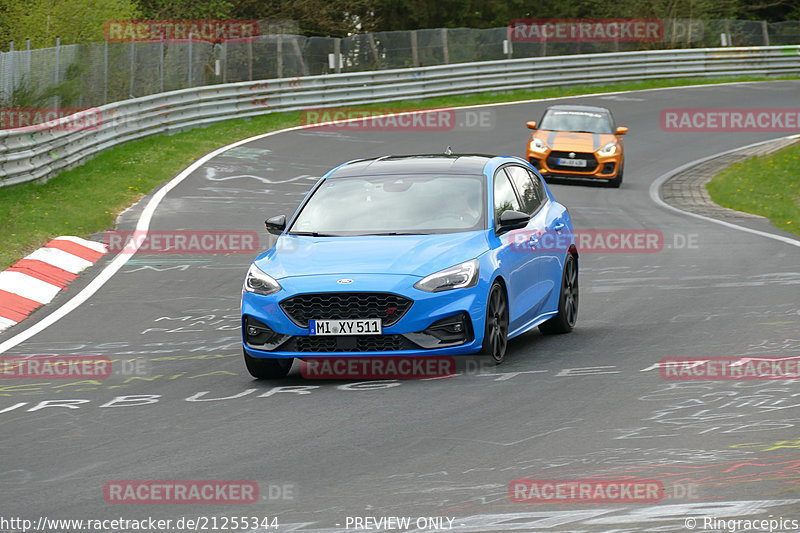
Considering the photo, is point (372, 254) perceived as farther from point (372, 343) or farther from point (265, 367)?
point (265, 367)

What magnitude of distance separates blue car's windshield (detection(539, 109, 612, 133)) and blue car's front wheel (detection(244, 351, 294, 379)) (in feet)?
61.4

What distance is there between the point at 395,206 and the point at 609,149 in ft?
56.5

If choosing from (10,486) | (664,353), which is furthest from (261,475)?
(664,353)

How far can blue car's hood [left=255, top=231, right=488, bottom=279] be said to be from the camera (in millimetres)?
9508

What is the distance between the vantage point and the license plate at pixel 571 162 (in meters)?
27.0

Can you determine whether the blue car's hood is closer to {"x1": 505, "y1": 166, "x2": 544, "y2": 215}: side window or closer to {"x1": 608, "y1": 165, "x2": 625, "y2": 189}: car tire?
{"x1": 505, "y1": 166, "x2": 544, "y2": 215}: side window

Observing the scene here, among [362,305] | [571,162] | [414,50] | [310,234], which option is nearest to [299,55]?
[414,50]

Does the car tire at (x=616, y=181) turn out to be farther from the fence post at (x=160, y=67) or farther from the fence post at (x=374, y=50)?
the fence post at (x=374, y=50)

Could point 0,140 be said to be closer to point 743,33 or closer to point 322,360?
point 322,360

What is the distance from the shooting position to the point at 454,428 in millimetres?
7824

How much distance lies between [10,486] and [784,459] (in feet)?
13.3

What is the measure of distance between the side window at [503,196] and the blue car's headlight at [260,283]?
2.01m

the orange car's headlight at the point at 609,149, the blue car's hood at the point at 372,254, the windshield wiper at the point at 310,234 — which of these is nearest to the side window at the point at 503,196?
the blue car's hood at the point at 372,254

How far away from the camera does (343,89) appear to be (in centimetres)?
3888
